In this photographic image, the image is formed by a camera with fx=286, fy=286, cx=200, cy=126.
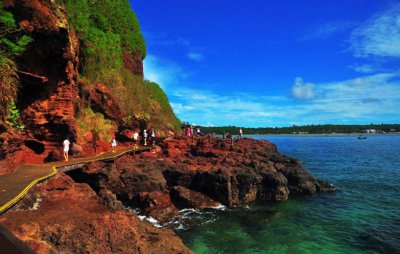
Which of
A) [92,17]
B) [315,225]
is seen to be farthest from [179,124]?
[315,225]

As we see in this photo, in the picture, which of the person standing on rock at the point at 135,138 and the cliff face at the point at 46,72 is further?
the person standing on rock at the point at 135,138

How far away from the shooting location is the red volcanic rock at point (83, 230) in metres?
8.52

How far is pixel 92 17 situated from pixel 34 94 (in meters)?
18.7

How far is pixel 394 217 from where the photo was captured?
20781mm

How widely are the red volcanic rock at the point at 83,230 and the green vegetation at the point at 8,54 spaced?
8105 mm

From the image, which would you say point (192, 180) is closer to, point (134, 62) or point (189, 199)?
point (189, 199)

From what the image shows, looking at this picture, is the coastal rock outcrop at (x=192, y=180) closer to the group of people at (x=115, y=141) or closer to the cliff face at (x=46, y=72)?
the group of people at (x=115, y=141)

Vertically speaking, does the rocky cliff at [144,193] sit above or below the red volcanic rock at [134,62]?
below

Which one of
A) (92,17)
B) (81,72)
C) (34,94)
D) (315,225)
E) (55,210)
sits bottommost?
(315,225)

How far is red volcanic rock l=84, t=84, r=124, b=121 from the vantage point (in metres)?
31.0

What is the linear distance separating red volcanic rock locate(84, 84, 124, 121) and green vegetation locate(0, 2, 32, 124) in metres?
12.3

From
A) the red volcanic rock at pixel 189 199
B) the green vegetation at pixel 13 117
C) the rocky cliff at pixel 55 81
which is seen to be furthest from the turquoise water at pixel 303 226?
the green vegetation at pixel 13 117

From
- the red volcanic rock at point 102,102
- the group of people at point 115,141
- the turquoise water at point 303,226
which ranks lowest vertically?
the turquoise water at point 303,226

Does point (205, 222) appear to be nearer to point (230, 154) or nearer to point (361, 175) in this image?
point (230, 154)
